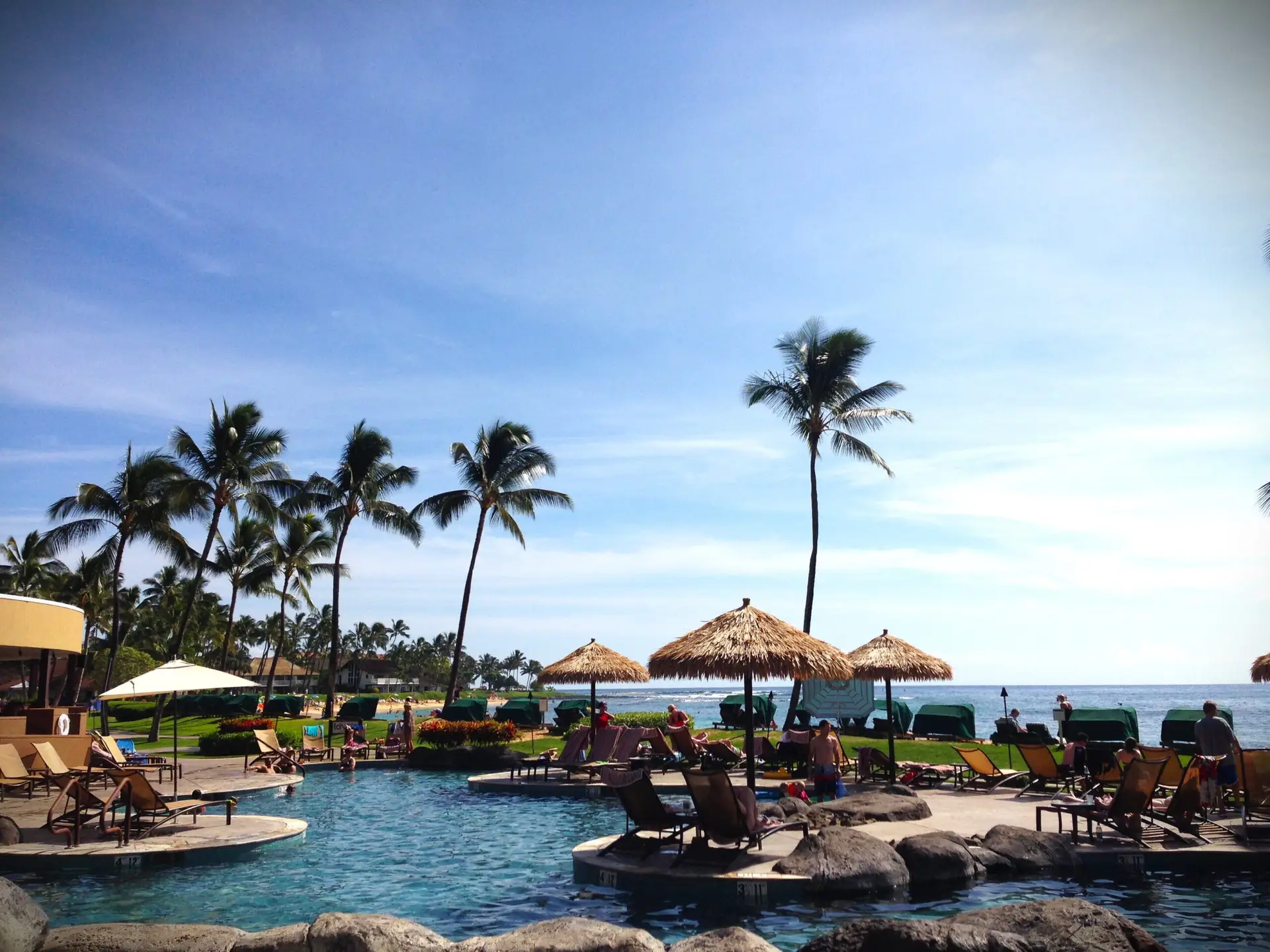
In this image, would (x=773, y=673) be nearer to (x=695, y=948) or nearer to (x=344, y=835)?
(x=344, y=835)

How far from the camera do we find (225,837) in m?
11.3

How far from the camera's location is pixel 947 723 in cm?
3006

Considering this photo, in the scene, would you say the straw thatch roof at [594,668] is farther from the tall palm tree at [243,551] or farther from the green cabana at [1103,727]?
the tall palm tree at [243,551]

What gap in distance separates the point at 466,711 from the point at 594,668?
45.4ft

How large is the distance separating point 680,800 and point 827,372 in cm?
1709

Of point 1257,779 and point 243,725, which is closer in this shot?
point 1257,779

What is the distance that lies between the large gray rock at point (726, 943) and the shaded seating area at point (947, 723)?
2504 cm

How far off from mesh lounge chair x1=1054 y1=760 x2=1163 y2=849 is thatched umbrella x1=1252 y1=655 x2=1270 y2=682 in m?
7.94

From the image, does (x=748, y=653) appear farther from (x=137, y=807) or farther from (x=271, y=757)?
(x=271, y=757)

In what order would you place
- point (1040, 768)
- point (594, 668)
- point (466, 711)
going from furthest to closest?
point (466, 711)
point (594, 668)
point (1040, 768)

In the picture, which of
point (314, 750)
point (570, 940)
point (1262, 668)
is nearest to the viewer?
point (570, 940)

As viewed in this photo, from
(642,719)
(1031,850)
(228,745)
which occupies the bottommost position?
(228,745)

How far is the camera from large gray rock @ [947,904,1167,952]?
21.0ft

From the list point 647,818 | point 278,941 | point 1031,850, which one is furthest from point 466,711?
point 278,941
